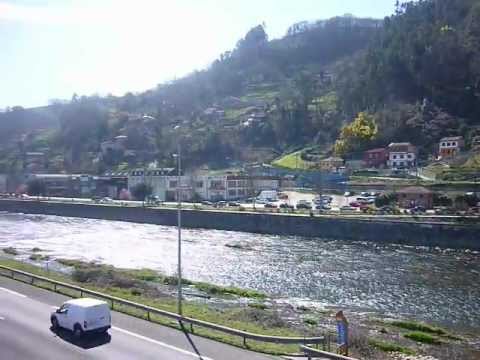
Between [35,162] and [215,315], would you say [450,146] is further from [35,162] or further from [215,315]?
[35,162]

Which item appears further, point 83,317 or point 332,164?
point 332,164

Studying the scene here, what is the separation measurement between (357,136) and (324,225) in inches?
1469

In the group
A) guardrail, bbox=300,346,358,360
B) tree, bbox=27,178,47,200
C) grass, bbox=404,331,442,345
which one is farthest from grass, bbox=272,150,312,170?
guardrail, bbox=300,346,358,360

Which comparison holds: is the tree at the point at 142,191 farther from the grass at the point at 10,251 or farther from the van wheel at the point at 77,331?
the van wheel at the point at 77,331

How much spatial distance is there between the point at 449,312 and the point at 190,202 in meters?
50.4

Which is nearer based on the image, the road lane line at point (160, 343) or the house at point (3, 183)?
the road lane line at point (160, 343)

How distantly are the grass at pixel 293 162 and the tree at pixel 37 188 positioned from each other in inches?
1509

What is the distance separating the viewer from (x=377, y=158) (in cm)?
7556

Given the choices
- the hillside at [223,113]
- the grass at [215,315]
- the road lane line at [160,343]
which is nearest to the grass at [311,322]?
the grass at [215,315]

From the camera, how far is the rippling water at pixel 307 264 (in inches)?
940

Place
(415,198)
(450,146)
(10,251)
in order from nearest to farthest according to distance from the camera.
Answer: (10,251), (415,198), (450,146)

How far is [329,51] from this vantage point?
16912cm

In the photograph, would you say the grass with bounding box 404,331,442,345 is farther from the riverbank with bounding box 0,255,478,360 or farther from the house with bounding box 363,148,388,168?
the house with bounding box 363,148,388,168

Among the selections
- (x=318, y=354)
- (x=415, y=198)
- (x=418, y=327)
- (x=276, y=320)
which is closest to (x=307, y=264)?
(x=418, y=327)
